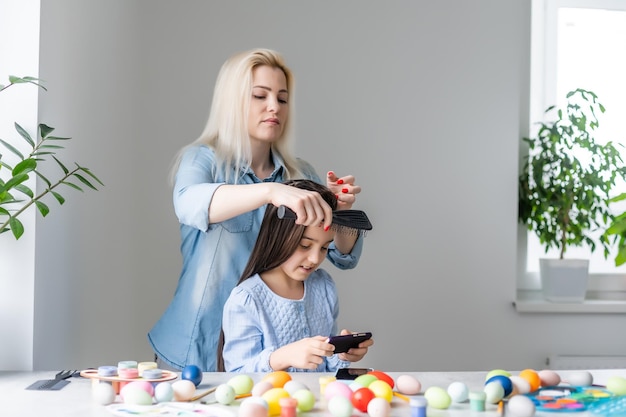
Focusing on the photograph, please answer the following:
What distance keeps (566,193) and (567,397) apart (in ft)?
→ 6.47

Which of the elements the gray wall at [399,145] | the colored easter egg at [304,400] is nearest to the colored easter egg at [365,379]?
the colored easter egg at [304,400]

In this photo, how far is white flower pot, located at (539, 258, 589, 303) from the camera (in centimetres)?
314

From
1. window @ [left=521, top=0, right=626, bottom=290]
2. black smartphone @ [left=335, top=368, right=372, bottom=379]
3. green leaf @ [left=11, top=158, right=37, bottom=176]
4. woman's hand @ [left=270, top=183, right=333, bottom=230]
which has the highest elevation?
window @ [left=521, top=0, right=626, bottom=290]

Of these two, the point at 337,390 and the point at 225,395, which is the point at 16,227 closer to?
the point at 225,395

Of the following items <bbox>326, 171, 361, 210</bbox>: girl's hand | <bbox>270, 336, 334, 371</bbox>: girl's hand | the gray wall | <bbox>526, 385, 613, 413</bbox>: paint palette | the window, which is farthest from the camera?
the window

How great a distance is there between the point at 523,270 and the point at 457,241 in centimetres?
43

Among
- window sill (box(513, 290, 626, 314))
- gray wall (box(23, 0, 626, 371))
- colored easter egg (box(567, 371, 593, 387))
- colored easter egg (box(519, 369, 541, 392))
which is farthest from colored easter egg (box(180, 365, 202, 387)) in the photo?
window sill (box(513, 290, 626, 314))

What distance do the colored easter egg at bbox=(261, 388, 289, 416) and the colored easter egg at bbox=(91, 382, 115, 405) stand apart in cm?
23

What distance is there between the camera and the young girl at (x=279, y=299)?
1.67m

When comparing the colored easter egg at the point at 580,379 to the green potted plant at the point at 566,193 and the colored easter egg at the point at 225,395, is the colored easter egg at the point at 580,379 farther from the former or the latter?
the green potted plant at the point at 566,193

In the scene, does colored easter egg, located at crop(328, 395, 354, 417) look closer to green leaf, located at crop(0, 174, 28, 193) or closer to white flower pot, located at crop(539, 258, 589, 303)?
green leaf, located at crop(0, 174, 28, 193)

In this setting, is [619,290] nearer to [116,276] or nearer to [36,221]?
[116,276]

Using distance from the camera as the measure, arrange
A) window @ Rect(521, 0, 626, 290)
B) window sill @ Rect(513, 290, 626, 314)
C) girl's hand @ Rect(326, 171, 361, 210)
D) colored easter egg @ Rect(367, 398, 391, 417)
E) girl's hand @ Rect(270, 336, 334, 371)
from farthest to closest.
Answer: window @ Rect(521, 0, 626, 290) → window sill @ Rect(513, 290, 626, 314) → girl's hand @ Rect(326, 171, 361, 210) → girl's hand @ Rect(270, 336, 334, 371) → colored easter egg @ Rect(367, 398, 391, 417)

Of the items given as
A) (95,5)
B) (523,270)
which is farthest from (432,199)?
(95,5)
